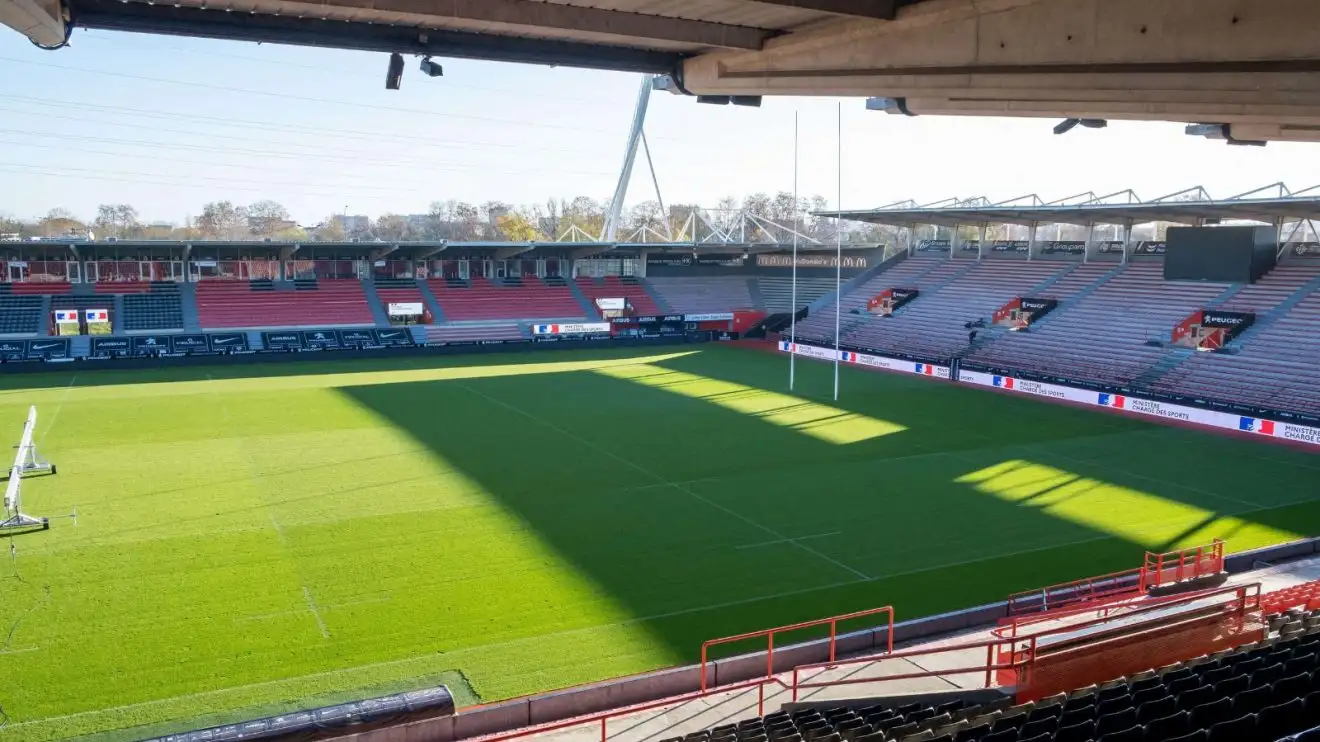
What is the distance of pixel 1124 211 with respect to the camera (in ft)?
137

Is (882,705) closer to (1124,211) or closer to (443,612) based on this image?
(443,612)

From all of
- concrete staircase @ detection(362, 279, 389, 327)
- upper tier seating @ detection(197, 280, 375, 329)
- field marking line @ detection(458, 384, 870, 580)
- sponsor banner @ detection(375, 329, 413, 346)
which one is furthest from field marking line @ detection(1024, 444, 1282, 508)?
upper tier seating @ detection(197, 280, 375, 329)

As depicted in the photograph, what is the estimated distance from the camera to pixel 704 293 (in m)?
65.4

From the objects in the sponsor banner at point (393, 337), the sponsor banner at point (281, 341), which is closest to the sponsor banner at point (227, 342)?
the sponsor banner at point (281, 341)

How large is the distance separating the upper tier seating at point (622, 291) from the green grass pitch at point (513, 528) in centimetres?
2600

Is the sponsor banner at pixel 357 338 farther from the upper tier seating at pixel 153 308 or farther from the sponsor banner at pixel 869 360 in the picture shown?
the sponsor banner at pixel 869 360

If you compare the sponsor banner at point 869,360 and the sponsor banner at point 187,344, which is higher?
the sponsor banner at point 187,344

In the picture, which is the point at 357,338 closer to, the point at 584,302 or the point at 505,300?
the point at 505,300

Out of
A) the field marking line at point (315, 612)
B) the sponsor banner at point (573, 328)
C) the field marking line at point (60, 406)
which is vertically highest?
the sponsor banner at point (573, 328)

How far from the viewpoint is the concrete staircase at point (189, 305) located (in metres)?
48.9

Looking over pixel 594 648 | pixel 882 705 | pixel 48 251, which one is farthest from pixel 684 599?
pixel 48 251

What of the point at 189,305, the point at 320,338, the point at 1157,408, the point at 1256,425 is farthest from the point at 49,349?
the point at 1256,425

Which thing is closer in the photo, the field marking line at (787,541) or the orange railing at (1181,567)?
the orange railing at (1181,567)

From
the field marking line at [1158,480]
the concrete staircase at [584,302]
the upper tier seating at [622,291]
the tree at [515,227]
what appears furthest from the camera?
the tree at [515,227]
